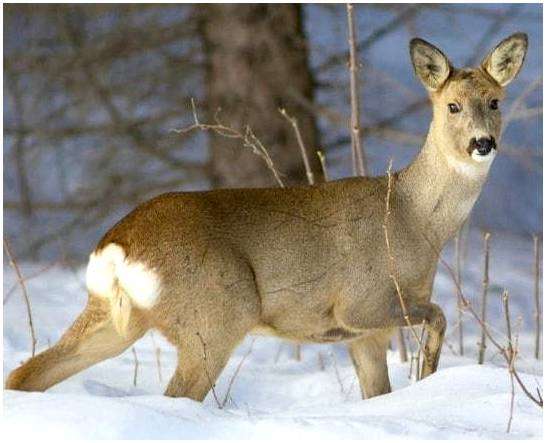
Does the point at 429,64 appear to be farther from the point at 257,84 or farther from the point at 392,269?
the point at 257,84

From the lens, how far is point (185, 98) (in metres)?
12.4

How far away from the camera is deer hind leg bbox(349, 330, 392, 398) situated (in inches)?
253

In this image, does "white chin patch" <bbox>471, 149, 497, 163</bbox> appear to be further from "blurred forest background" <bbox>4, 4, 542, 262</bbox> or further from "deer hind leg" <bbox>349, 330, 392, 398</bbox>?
"blurred forest background" <bbox>4, 4, 542, 262</bbox>

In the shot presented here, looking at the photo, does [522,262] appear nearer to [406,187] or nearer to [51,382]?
[406,187]

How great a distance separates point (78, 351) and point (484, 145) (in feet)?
6.80

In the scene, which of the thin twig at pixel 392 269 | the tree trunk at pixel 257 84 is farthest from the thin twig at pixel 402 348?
the tree trunk at pixel 257 84

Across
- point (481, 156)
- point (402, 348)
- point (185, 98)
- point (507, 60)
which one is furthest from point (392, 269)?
point (185, 98)

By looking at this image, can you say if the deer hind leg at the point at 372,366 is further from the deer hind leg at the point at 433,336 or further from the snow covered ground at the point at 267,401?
the deer hind leg at the point at 433,336

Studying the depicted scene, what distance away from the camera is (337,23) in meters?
12.2

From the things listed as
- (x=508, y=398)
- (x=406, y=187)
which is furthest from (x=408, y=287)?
(x=508, y=398)

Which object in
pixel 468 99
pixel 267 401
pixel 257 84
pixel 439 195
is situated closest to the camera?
pixel 468 99

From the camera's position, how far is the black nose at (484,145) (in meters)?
5.86

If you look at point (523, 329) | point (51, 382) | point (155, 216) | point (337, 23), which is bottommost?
point (523, 329)

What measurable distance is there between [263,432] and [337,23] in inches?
314
